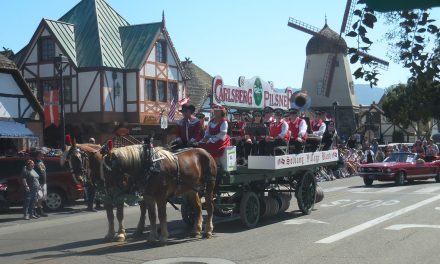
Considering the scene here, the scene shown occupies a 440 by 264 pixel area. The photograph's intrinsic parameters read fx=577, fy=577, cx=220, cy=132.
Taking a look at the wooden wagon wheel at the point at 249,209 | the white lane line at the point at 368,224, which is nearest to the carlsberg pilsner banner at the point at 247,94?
Answer: the white lane line at the point at 368,224

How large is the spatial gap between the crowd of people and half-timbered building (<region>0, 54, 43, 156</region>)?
13653mm

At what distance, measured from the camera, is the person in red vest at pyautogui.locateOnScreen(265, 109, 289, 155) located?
1327cm

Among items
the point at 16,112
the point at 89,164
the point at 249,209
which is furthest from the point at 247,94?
the point at 89,164

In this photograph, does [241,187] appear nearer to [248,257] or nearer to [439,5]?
[248,257]

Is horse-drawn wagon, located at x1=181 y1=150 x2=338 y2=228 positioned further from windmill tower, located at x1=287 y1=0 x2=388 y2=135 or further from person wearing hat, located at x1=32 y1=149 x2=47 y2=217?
windmill tower, located at x1=287 y1=0 x2=388 y2=135

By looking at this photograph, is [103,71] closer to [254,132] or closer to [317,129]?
[317,129]

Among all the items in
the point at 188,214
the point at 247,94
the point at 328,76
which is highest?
the point at 328,76

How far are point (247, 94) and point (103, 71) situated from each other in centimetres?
803

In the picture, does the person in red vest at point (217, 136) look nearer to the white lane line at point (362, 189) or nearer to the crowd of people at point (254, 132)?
the crowd of people at point (254, 132)

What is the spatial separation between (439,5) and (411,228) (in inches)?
408

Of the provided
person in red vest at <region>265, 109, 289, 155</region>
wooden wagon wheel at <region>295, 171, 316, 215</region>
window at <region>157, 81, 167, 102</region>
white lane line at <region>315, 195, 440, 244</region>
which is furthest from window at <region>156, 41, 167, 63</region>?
person in red vest at <region>265, 109, 289, 155</region>

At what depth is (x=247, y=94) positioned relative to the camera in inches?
1268

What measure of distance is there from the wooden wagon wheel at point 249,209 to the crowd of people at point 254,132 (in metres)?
1.11

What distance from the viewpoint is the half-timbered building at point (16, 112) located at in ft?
82.2
